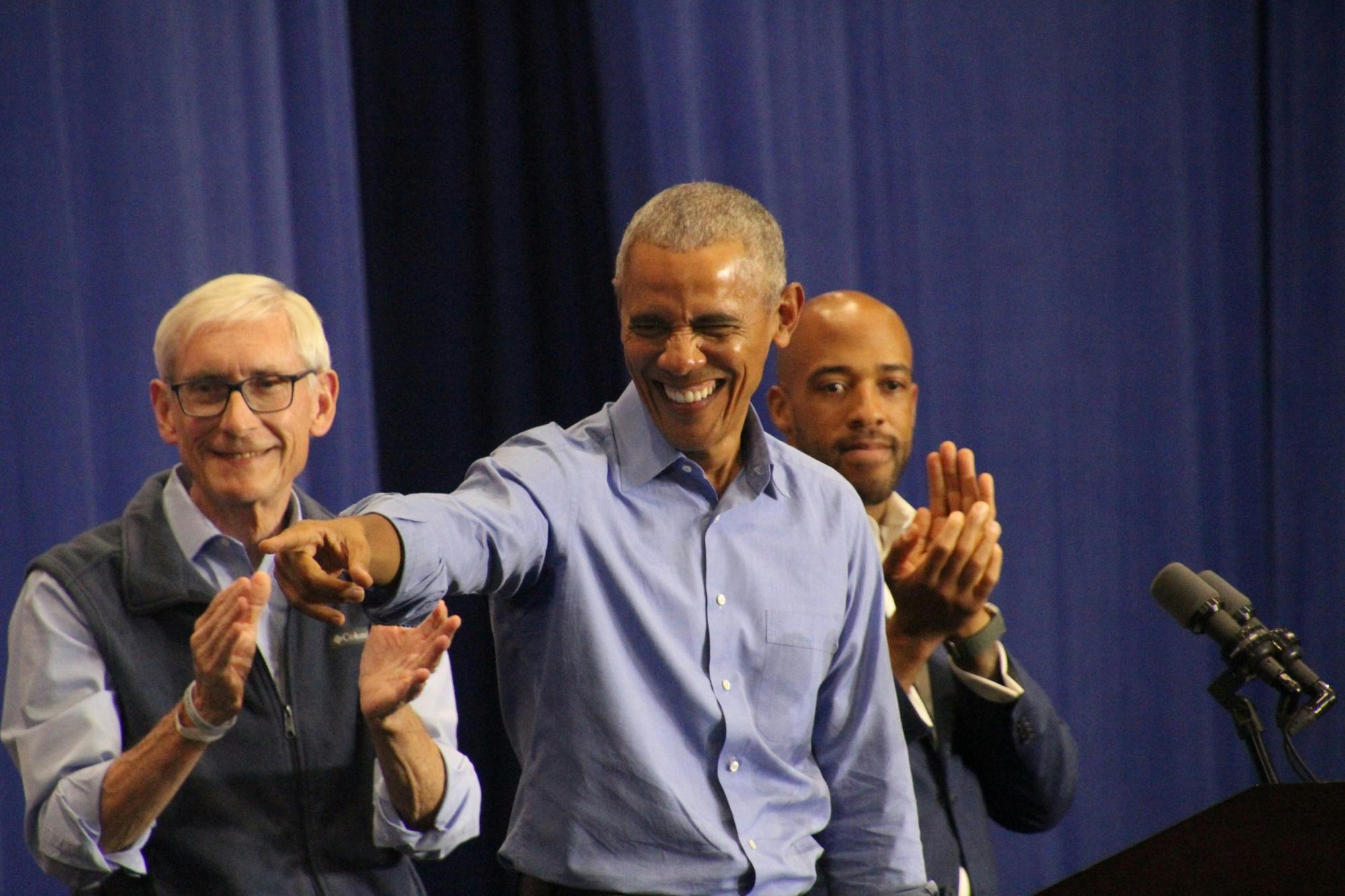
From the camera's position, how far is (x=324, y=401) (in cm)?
208

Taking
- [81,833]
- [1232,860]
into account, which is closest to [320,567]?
[81,833]

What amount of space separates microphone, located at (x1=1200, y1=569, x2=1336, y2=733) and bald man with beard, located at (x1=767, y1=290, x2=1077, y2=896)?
32 cm

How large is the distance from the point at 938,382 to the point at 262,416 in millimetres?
1969

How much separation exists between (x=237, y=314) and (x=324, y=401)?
7.3 inches

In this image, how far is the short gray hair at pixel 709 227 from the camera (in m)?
1.71

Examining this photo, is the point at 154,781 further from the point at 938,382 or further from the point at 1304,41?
the point at 1304,41

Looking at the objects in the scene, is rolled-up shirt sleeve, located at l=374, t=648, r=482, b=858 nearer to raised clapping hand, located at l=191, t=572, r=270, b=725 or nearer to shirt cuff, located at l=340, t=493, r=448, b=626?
raised clapping hand, located at l=191, t=572, r=270, b=725

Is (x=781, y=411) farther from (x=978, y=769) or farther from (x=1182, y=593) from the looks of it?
(x=1182, y=593)

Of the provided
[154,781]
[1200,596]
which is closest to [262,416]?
[154,781]

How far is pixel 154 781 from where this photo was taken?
1.71 metres

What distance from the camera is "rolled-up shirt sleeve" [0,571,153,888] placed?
173 centimetres

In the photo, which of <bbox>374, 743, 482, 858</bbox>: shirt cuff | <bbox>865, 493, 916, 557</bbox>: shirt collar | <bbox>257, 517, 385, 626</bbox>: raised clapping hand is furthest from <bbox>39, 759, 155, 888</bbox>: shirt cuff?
<bbox>865, 493, 916, 557</bbox>: shirt collar

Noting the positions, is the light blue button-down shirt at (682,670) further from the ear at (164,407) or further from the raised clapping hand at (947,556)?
the ear at (164,407)

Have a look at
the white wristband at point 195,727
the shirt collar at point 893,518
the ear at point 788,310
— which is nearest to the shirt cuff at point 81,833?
the white wristband at point 195,727
